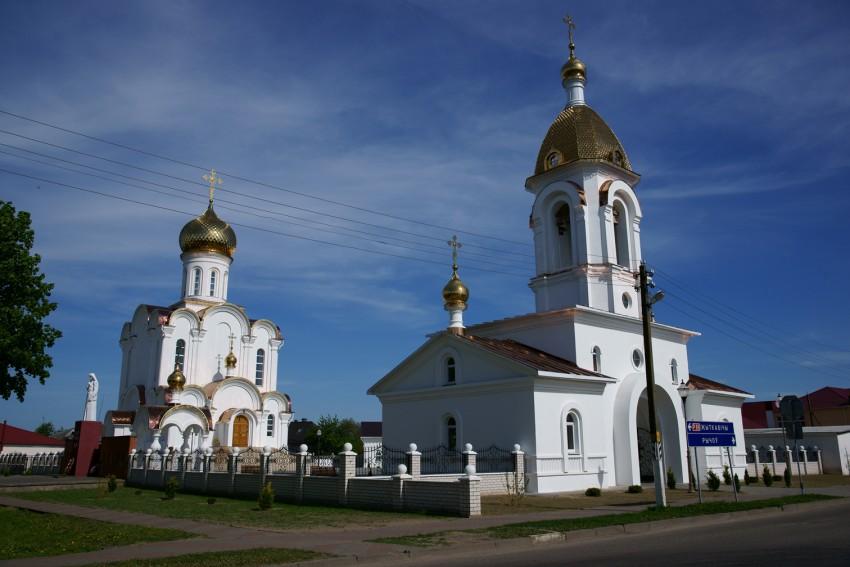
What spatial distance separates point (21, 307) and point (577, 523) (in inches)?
883

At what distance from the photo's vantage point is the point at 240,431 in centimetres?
3741

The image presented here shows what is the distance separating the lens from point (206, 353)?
38.9 metres

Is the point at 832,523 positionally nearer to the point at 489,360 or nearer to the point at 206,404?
the point at 489,360

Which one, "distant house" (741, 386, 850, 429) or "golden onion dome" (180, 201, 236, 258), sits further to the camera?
"distant house" (741, 386, 850, 429)

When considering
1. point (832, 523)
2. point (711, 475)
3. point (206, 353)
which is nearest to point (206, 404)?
point (206, 353)

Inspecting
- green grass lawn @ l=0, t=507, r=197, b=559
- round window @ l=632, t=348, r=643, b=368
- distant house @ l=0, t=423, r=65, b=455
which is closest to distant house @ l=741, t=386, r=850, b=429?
round window @ l=632, t=348, r=643, b=368

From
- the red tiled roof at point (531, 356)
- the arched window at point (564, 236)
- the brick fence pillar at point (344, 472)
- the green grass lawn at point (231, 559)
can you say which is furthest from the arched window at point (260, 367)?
the green grass lawn at point (231, 559)

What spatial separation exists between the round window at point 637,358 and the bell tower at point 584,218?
5.20 ft

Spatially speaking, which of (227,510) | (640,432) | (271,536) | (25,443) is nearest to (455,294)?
(640,432)

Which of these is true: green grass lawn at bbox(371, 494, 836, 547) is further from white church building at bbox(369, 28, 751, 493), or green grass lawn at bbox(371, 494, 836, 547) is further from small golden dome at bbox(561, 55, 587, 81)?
small golden dome at bbox(561, 55, 587, 81)

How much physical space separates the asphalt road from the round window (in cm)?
1297

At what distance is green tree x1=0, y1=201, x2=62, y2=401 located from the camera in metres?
25.0

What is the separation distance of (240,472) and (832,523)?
56.3ft

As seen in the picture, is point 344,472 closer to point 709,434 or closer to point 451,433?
point 451,433
